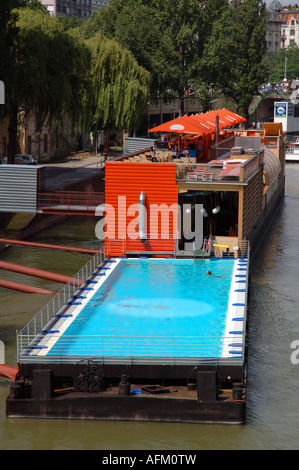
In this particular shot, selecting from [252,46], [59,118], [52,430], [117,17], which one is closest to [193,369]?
[52,430]

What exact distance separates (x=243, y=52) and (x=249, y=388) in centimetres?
7372

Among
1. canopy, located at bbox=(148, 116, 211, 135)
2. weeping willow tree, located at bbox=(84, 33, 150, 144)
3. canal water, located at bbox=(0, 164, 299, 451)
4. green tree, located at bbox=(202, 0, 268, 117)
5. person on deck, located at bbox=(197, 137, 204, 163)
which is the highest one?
green tree, located at bbox=(202, 0, 268, 117)

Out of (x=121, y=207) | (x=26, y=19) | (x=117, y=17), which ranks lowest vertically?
(x=121, y=207)

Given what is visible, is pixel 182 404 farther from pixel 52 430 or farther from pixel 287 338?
pixel 287 338

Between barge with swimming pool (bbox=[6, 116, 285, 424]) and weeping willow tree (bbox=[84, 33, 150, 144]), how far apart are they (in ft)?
69.7

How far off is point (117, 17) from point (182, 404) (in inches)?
2528

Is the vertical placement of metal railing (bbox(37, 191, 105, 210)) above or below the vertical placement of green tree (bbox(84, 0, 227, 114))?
below

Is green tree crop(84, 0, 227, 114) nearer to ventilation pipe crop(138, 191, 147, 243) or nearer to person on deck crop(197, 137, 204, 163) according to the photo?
person on deck crop(197, 137, 204, 163)

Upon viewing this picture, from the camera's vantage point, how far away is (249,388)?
21.1 metres

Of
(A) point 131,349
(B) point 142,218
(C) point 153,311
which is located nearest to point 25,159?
(B) point 142,218

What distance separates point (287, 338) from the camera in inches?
1004

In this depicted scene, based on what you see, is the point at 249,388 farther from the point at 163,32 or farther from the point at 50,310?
the point at 163,32

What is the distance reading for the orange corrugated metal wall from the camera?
30922mm

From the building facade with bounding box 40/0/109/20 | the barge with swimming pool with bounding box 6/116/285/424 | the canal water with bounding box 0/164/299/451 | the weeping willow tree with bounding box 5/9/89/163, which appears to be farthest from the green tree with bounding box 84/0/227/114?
the building facade with bounding box 40/0/109/20
